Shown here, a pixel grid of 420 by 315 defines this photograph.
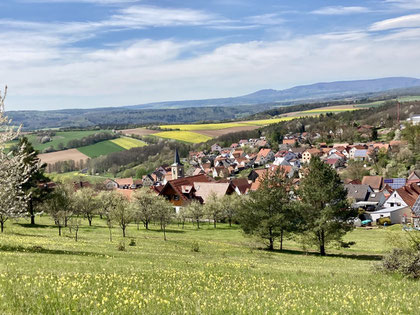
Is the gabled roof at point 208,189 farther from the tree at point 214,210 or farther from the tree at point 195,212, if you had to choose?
the tree at point 195,212

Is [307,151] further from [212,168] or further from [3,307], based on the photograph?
[3,307]

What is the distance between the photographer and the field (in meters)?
178

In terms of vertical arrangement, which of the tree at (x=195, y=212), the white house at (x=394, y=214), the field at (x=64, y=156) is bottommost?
the white house at (x=394, y=214)

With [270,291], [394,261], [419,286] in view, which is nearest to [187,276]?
[270,291]

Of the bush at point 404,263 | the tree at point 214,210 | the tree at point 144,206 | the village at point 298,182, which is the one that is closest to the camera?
the bush at point 404,263

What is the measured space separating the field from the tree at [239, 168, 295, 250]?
15016 cm

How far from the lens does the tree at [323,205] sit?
3884 cm

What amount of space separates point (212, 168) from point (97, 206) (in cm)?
10417

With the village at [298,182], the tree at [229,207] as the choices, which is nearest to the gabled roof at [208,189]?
the village at [298,182]

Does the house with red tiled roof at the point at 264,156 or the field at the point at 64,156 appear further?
the house with red tiled roof at the point at 264,156

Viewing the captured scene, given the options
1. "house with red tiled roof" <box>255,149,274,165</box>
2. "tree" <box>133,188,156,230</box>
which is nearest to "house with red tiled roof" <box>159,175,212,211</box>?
"tree" <box>133,188,156,230</box>

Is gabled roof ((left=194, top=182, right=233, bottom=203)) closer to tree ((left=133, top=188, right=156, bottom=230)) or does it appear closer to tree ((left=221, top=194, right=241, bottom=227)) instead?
tree ((left=221, top=194, right=241, bottom=227))

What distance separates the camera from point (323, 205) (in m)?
40.6

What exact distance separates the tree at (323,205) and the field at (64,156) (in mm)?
156844
